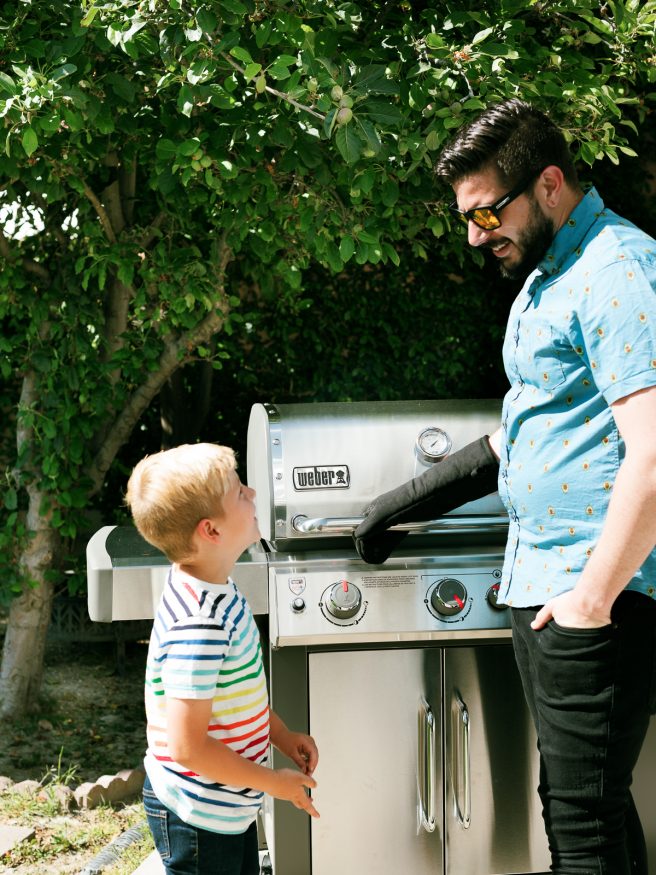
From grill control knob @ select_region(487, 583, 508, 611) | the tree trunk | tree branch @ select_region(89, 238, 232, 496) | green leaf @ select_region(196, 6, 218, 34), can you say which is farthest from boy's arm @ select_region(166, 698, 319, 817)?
the tree trunk

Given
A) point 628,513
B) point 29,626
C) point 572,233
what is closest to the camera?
point 628,513

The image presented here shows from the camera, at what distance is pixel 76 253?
3807 millimetres

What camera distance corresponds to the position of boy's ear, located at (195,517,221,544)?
1.63 m

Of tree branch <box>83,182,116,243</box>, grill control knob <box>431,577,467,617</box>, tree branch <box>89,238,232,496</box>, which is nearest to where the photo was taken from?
grill control knob <box>431,577,467,617</box>

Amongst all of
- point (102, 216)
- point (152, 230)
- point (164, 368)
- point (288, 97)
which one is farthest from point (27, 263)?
point (288, 97)

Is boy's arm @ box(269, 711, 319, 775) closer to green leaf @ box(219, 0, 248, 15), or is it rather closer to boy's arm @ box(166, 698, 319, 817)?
boy's arm @ box(166, 698, 319, 817)

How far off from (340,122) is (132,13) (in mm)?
628

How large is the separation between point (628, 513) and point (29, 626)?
3.18m

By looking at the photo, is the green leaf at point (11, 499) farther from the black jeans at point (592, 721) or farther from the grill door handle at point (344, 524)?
the black jeans at point (592, 721)

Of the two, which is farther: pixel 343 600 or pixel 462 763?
pixel 462 763

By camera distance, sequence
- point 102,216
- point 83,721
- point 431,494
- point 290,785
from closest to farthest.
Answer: point 290,785 → point 431,494 → point 102,216 → point 83,721

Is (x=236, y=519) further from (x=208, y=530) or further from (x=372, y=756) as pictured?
(x=372, y=756)

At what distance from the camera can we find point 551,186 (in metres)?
1.81

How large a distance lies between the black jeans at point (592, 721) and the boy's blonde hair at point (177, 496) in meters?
0.68
